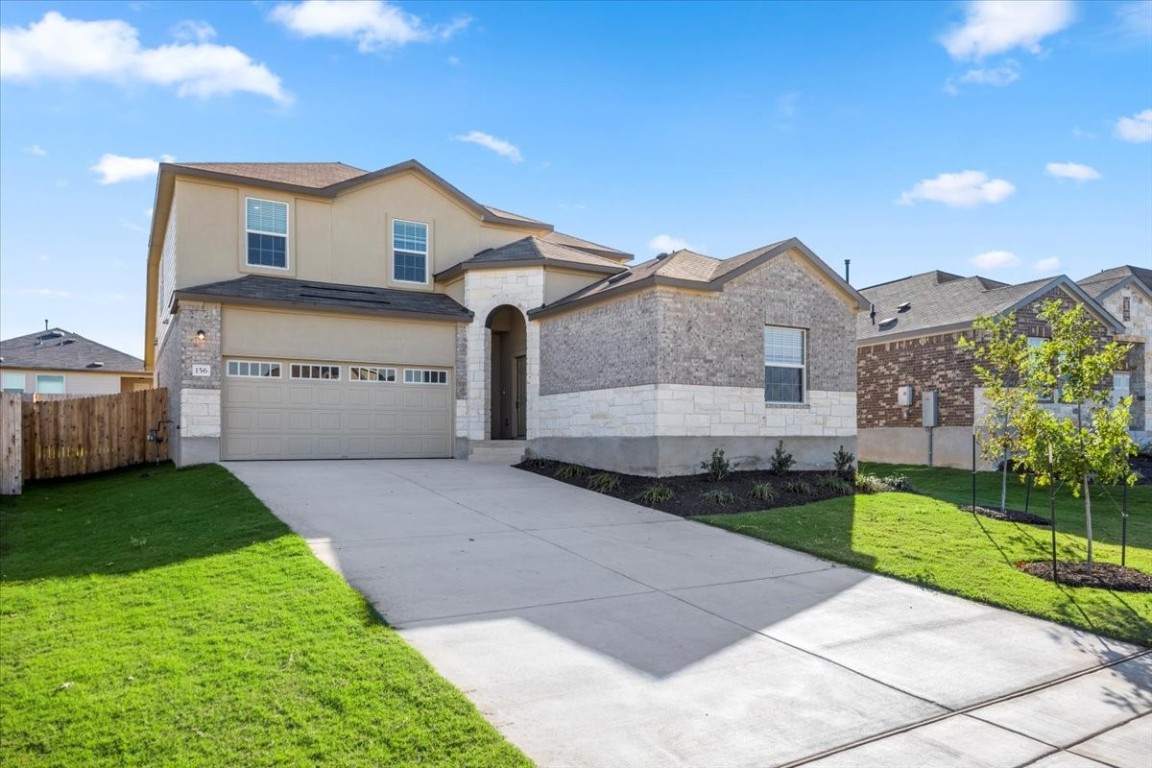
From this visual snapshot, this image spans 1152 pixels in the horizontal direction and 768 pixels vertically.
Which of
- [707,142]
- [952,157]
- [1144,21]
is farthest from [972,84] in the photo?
[707,142]

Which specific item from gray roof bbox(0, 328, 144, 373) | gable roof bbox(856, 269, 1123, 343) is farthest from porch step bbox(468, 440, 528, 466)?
gray roof bbox(0, 328, 144, 373)

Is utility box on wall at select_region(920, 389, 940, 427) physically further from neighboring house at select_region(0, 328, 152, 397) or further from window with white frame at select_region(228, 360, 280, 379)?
neighboring house at select_region(0, 328, 152, 397)

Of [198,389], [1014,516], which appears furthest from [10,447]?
[1014,516]

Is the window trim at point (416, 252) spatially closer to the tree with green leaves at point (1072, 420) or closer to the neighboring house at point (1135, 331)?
the tree with green leaves at point (1072, 420)

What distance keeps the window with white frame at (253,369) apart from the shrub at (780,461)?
36.7 feet

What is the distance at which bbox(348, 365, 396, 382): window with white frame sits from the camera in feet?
59.4

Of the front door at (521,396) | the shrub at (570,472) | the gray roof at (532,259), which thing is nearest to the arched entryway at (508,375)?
the front door at (521,396)

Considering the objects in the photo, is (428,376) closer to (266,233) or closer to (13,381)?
(266,233)

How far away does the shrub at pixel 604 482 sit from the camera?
14109 mm

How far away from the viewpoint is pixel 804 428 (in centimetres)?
1619

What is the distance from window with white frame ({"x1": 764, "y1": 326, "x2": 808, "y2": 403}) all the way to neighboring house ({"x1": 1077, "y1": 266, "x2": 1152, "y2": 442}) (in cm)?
1339

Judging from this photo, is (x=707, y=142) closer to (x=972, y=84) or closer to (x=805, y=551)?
(x=972, y=84)

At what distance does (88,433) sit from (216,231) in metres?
5.63

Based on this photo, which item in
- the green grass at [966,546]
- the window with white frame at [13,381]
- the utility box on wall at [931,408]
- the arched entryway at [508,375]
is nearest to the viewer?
the green grass at [966,546]
